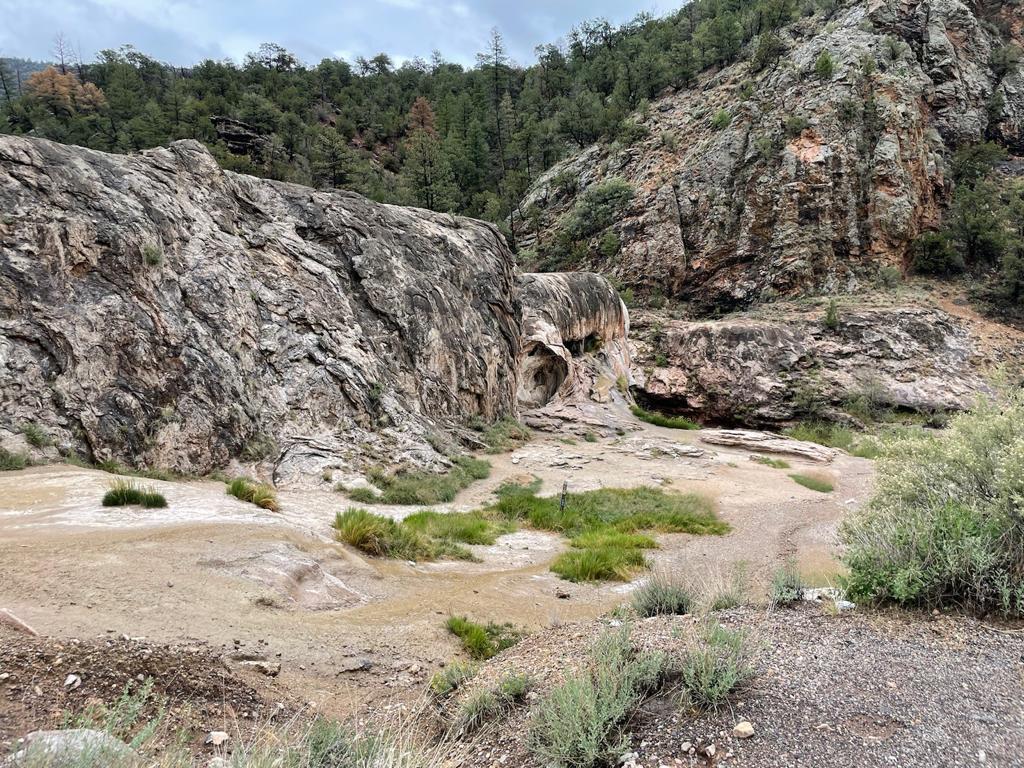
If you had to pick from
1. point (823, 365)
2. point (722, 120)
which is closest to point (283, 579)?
point (823, 365)

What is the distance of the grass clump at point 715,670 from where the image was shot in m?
3.01

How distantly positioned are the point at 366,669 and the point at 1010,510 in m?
5.44

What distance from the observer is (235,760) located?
2.30 metres

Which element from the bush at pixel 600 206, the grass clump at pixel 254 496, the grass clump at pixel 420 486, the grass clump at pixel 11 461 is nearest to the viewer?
the grass clump at pixel 254 496

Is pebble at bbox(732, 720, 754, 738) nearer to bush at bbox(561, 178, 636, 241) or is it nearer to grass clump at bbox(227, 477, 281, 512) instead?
grass clump at bbox(227, 477, 281, 512)

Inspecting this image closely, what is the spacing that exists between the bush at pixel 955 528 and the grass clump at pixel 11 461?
12721 millimetres

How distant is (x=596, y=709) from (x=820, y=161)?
131 ft

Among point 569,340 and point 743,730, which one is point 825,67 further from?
point 743,730

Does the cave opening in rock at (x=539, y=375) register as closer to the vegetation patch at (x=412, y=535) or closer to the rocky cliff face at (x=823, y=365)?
the rocky cliff face at (x=823, y=365)

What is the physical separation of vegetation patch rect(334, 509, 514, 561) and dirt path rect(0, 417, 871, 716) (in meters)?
0.31

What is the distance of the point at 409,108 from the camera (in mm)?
67625

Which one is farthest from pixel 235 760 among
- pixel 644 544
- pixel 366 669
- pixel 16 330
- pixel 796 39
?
pixel 796 39

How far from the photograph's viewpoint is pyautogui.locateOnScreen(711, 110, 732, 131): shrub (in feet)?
128

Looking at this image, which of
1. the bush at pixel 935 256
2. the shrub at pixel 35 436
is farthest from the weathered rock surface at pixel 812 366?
the shrub at pixel 35 436
